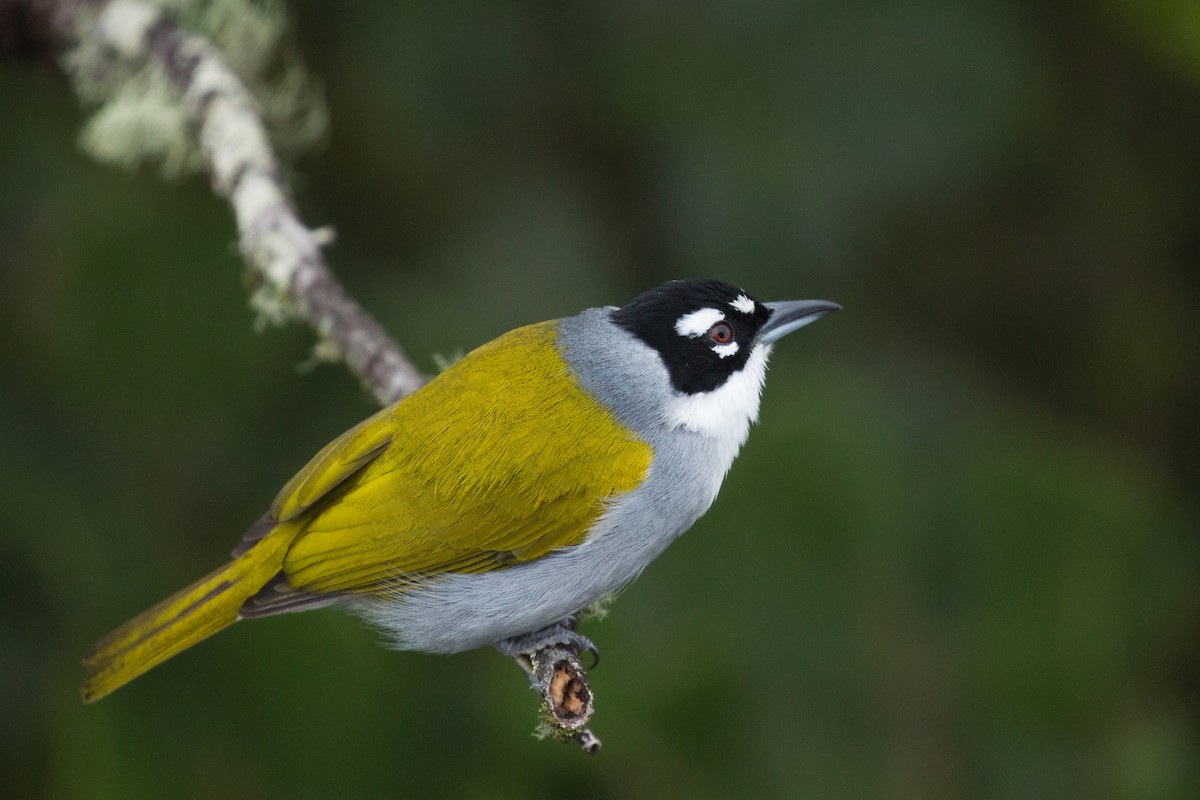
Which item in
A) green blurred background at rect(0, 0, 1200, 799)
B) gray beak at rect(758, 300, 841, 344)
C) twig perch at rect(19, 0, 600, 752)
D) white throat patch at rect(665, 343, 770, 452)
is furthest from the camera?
gray beak at rect(758, 300, 841, 344)

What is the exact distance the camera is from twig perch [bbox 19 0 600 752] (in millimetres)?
3242

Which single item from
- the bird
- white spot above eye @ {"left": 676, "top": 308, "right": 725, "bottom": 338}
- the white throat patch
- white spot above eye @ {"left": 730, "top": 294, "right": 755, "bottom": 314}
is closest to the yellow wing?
the bird

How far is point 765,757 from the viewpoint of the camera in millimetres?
3070

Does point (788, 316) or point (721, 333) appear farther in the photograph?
point (788, 316)

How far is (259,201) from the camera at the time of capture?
339 cm

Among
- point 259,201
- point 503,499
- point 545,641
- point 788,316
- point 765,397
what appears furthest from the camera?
point 765,397

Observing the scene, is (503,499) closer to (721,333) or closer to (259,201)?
(721,333)

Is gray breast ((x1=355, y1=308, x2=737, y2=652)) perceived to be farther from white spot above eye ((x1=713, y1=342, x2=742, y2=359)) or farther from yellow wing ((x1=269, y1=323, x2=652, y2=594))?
white spot above eye ((x1=713, y1=342, x2=742, y2=359))

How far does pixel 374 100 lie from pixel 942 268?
220 cm

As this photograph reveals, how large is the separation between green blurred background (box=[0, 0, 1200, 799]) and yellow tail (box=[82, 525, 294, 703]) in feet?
0.26

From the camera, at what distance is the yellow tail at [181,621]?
10.4ft

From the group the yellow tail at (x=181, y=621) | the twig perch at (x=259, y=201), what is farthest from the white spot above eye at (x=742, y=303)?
the yellow tail at (x=181, y=621)

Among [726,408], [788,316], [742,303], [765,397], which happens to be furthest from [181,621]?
[765,397]

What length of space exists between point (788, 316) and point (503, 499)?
930 mm
